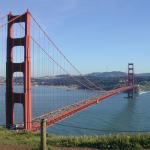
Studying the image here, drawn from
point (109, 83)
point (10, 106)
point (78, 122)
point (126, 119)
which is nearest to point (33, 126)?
point (10, 106)


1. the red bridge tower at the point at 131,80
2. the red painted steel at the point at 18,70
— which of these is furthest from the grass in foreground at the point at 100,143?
the red bridge tower at the point at 131,80

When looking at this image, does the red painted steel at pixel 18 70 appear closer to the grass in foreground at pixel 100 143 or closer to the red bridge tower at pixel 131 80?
the grass in foreground at pixel 100 143

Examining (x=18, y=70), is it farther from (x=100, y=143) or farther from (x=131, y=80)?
(x=131, y=80)

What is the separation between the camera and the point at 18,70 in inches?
655

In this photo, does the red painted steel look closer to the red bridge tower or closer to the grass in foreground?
the grass in foreground

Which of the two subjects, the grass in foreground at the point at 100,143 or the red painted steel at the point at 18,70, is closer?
the grass in foreground at the point at 100,143

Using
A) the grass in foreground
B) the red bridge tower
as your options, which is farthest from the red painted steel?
the red bridge tower

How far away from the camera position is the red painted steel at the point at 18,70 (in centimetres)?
1614

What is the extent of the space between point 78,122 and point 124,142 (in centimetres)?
2074

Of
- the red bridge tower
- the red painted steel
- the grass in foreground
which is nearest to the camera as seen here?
the grass in foreground

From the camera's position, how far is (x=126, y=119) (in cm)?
3103

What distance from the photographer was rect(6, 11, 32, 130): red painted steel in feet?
53.0

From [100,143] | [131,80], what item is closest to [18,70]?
[100,143]

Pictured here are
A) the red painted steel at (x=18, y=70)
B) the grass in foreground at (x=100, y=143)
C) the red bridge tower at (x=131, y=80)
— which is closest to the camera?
the grass in foreground at (x=100, y=143)
